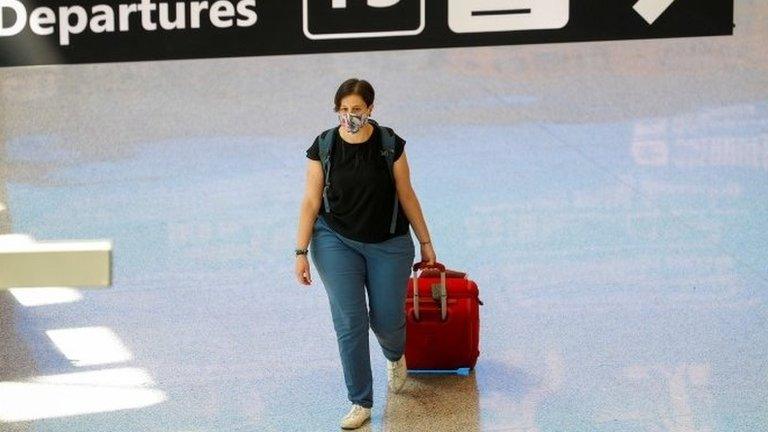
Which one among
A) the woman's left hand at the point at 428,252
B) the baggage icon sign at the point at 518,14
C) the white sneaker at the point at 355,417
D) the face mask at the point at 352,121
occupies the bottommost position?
the white sneaker at the point at 355,417

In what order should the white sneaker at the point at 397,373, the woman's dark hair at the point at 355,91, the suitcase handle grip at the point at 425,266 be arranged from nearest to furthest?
the woman's dark hair at the point at 355,91 < the suitcase handle grip at the point at 425,266 < the white sneaker at the point at 397,373

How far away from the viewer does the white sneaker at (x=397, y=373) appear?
645 centimetres

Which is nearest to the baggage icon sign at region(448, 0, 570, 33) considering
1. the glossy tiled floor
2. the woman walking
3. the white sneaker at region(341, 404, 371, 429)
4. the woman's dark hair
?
the woman walking

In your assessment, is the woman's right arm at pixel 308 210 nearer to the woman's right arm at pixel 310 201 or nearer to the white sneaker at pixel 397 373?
the woman's right arm at pixel 310 201

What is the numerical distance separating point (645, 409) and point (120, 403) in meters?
2.41

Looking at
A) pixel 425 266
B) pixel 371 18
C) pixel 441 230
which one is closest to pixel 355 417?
pixel 425 266

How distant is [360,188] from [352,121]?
0.32m

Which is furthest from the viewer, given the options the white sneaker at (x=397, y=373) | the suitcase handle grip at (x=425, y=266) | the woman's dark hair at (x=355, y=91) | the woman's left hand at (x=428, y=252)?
the white sneaker at (x=397, y=373)

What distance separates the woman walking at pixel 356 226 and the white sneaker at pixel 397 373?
1.27 ft

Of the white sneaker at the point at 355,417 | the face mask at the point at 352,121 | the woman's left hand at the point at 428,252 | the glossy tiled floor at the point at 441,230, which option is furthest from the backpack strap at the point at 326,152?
the glossy tiled floor at the point at 441,230

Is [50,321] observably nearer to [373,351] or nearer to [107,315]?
[107,315]

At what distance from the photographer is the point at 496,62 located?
14.8 metres

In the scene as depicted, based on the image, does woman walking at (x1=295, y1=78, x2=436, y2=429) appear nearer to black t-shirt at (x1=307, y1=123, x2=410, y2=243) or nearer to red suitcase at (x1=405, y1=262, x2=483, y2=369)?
black t-shirt at (x1=307, y1=123, x2=410, y2=243)

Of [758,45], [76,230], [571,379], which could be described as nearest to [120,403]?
[571,379]
